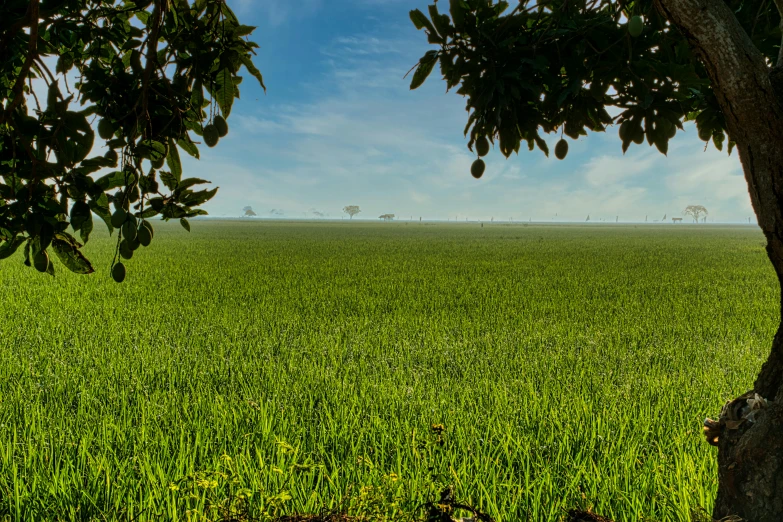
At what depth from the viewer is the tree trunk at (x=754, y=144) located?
49.5 inches

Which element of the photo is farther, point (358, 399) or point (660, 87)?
point (358, 399)

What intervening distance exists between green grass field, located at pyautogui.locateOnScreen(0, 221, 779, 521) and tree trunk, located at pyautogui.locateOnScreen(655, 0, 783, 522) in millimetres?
1001

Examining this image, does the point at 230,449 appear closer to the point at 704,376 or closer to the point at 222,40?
the point at 222,40

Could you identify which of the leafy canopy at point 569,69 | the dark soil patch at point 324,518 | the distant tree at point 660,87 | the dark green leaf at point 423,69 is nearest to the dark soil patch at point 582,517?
the distant tree at point 660,87

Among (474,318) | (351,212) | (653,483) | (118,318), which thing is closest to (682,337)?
(474,318)

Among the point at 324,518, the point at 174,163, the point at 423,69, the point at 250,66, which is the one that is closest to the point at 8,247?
the point at 174,163

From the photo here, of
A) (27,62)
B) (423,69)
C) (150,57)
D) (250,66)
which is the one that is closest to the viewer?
(27,62)

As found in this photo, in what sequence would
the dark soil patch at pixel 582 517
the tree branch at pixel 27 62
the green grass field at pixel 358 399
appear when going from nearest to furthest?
the tree branch at pixel 27 62
the dark soil patch at pixel 582 517
the green grass field at pixel 358 399

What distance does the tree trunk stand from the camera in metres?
1.26

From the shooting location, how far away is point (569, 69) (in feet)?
5.69

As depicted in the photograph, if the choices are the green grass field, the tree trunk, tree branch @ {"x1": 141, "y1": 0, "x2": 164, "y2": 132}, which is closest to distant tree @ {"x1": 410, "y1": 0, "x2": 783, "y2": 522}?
the tree trunk

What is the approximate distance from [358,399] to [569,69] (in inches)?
118

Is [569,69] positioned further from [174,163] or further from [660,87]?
[174,163]

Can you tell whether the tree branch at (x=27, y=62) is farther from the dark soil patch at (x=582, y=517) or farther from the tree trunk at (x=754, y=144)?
Answer: the dark soil patch at (x=582, y=517)
